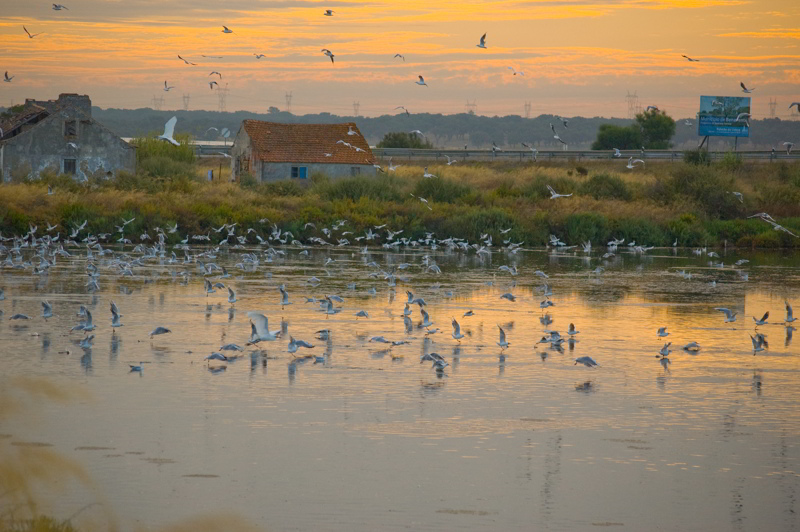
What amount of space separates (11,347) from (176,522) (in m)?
7.33

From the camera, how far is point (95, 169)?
44.9 metres

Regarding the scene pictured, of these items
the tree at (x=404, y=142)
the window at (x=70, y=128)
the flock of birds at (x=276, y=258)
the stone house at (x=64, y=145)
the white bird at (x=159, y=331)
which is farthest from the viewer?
the tree at (x=404, y=142)

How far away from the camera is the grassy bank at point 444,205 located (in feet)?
115

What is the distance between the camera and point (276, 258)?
29688mm

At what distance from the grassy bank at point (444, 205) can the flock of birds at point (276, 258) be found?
0.63 metres

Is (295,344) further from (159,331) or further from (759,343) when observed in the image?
(759,343)

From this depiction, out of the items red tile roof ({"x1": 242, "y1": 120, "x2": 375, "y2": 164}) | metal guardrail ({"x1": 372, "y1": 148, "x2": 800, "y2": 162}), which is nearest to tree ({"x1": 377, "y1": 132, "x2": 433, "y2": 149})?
metal guardrail ({"x1": 372, "y1": 148, "x2": 800, "y2": 162})

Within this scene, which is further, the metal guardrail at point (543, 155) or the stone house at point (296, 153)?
the metal guardrail at point (543, 155)

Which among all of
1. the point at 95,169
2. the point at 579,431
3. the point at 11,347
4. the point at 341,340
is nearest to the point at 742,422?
the point at 579,431

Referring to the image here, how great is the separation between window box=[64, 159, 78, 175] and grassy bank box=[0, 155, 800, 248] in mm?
2617

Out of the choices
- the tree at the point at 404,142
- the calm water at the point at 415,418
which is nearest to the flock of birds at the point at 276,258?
the calm water at the point at 415,418

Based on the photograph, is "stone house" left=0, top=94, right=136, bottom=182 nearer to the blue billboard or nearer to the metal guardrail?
the metal guardrail

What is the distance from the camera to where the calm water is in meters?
9.12

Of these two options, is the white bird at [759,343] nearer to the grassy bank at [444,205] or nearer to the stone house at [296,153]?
the grassy bank at [444,205]
